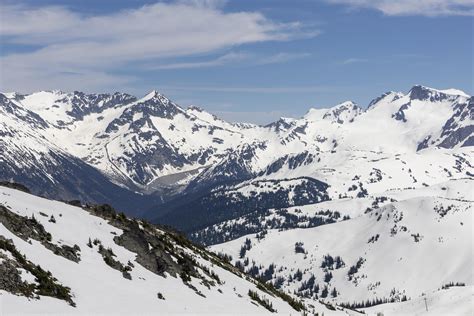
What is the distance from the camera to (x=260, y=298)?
60.1m

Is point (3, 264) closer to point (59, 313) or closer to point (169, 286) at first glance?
point (59, 313)

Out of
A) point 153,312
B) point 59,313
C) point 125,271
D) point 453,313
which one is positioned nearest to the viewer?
point 59,313

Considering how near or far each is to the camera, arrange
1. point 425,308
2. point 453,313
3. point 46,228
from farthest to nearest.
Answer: point 425,308, point 453,313, point 46,228

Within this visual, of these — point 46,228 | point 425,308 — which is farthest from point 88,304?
point 425,308

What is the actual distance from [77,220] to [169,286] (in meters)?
14.4

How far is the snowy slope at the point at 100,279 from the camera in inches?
1359

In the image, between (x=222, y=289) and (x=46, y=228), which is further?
(x=222, y=289)

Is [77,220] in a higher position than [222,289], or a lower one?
higher

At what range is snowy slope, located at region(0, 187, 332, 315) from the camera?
34.5 metres

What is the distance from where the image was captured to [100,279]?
133ft

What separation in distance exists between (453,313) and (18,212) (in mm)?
64429

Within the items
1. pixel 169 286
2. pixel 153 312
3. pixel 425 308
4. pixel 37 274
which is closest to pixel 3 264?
pixel 37 274

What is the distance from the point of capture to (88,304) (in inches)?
1367

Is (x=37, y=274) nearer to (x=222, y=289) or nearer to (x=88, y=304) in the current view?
(x=88, y=304)
